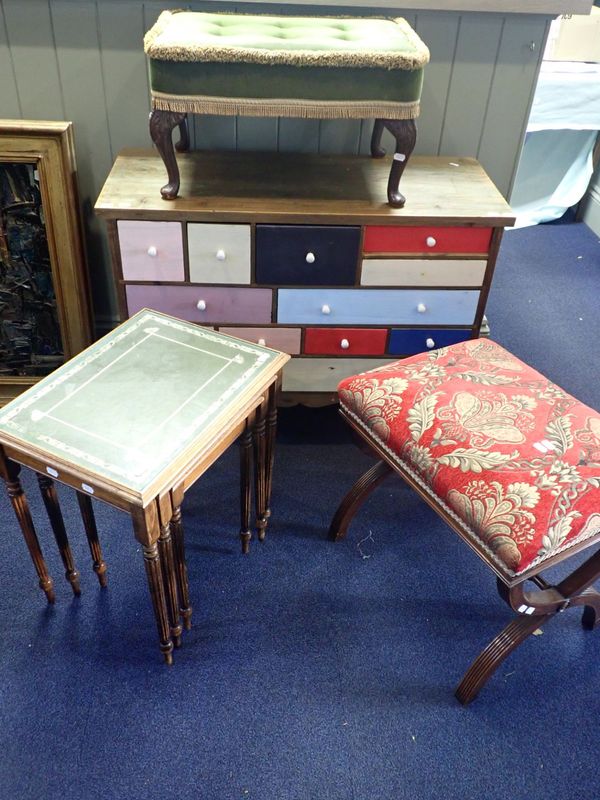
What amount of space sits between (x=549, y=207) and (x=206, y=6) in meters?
2.17

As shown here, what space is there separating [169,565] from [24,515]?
34 centimetres

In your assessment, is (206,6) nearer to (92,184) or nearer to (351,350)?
(92,184)

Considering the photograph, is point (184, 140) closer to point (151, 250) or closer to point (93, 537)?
point (151, 250)

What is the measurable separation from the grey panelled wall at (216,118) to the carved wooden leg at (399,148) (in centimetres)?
40

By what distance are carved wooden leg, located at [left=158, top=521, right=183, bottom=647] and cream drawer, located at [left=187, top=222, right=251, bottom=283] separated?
0.77 metres

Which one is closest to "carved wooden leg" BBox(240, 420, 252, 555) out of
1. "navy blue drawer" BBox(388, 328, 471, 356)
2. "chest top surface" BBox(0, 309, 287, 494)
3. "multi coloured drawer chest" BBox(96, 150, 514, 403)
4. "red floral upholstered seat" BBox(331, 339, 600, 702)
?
"chest top surface" BBox(0, 309, 287, 494)

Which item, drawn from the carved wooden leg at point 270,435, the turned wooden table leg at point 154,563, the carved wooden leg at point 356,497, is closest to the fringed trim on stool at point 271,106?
the carved wooden leg at point 270,435

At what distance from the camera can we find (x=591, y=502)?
1.36 metres

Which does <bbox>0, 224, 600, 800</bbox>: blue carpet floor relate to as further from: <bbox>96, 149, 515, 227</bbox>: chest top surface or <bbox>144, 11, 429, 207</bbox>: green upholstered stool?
<bbox>144, 11, 429, 207</bbox>: green upholstered stool

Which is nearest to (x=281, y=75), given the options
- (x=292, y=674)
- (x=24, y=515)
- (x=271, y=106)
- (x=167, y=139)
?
(x=271, y=106)

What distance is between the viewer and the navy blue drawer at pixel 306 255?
185 cm

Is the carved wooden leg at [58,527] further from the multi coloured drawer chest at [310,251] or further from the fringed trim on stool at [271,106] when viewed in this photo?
the fringed trim on stool at [271,106]

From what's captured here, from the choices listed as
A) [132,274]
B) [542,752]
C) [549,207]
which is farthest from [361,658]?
[549,207]

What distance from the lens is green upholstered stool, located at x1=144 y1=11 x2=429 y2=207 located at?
5.35 ft
